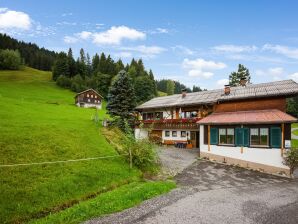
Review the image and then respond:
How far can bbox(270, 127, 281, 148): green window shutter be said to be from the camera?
23219 mm

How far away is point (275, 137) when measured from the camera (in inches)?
922

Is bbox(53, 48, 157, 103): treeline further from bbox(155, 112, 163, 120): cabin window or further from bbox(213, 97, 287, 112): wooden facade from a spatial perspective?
bbox(213, 97, 287, 112): wooden facade

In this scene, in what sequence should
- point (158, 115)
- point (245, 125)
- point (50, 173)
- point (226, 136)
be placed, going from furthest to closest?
point (158, 115) < point (226, 136) < point (245, 125) < point (50, 173)

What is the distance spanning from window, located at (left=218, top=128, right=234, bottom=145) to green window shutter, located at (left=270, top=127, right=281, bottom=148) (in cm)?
388

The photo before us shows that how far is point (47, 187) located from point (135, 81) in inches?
3001

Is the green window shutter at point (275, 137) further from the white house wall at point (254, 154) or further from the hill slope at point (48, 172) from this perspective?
the hill slope at point (48, 172)

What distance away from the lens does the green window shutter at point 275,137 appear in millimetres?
23219

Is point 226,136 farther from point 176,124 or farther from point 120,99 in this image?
point 120,99

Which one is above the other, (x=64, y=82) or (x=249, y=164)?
(x=64, y=82)

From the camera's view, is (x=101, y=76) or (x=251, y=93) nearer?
(x=251, y=93)

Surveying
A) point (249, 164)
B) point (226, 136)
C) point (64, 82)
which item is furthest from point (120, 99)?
point (64, 82)

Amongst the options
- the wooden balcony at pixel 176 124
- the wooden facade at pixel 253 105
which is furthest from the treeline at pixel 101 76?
the wooden facade at pixel 253 105

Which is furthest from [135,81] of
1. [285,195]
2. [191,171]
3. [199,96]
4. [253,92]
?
[285,195]

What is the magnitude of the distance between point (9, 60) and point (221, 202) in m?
116
